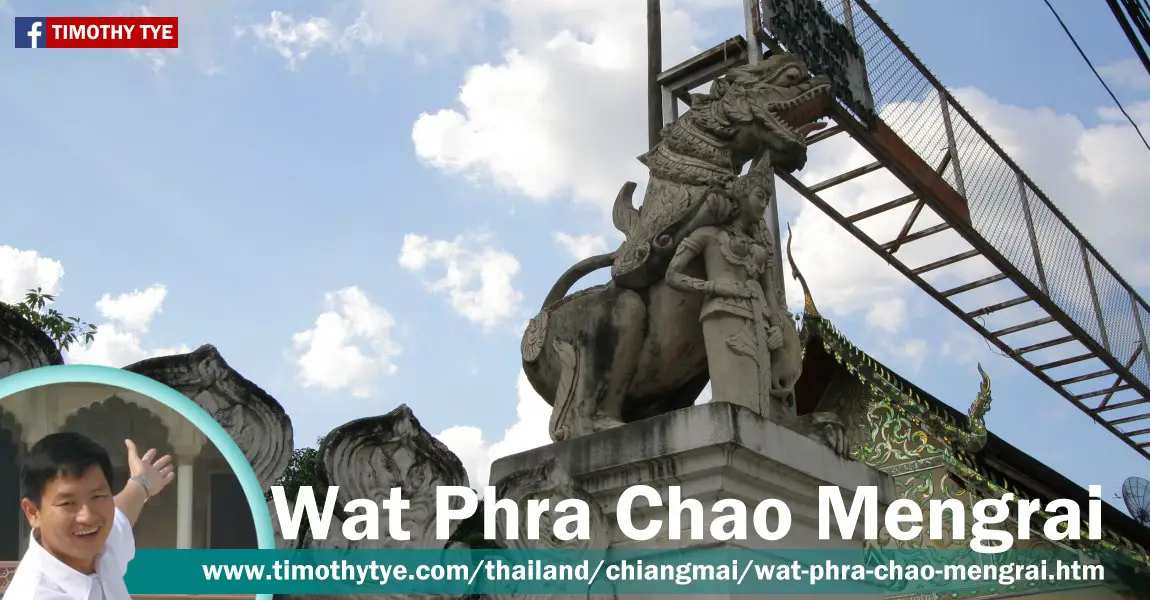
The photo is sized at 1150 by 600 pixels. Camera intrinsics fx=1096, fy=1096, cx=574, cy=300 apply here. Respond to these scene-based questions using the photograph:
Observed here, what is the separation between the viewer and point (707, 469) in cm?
382

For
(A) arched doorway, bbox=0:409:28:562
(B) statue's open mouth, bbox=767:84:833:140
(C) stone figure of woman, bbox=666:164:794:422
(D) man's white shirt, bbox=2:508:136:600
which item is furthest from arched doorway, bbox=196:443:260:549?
(B) statue's open mouth, bbox=767:84:833:140

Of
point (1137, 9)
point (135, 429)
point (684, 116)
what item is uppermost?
point (1137, 9)

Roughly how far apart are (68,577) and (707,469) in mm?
2050

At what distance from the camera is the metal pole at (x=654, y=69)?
38.2ft

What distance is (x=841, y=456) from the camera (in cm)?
441

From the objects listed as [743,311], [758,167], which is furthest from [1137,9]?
[743,311]

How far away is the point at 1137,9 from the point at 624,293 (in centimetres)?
485

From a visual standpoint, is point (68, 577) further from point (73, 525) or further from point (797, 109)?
point (797, 109)

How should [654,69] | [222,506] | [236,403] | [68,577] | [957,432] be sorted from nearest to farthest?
[68,577] < [222,506] < [236,403] < [957,432] < [654,69]

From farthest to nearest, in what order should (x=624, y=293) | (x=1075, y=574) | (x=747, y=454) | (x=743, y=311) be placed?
(x=1075, y=574), (x=624, y=293), (x=743, y=311), (x=747, y=454)

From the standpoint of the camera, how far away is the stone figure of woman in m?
4.48

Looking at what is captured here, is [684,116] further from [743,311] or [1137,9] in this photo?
[1137,9]

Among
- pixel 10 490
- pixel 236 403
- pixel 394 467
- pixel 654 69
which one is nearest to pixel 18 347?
pixel 10 490

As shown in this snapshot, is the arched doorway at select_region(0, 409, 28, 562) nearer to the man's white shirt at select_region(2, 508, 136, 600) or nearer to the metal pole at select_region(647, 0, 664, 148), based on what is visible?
the man's white shirt at select_region(2, 508, 136, 600)
